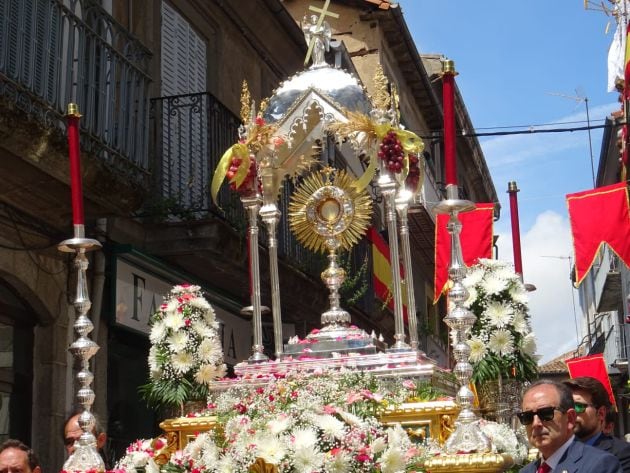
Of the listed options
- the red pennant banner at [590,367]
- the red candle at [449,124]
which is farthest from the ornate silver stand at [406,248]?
the red pennant banner at [590,367]

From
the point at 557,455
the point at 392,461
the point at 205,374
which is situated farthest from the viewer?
the point at 205,374

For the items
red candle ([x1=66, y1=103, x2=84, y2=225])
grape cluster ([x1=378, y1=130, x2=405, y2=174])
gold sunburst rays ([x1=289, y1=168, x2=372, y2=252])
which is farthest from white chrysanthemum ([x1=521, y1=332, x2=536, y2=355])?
red candle ([x1=66, y1=103, x2=84, y2=225])

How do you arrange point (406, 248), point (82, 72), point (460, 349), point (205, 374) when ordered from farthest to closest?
point (82, 72) < point (406, 248) < point (205, 374) < point (460, 349)

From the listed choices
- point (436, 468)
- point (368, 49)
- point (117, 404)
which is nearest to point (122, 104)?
point (117, 404)

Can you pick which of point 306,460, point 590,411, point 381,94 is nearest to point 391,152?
point 381,94

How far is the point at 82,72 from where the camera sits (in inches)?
377

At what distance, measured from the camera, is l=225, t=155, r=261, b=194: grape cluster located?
24.5ft

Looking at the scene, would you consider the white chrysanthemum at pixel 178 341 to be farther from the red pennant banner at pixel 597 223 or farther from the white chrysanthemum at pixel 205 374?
the red pennant banner at pixel 597 223

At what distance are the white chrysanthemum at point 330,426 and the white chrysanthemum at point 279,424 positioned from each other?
0.13 m

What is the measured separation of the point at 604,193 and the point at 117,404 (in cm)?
535

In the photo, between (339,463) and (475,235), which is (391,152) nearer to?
(339,463)

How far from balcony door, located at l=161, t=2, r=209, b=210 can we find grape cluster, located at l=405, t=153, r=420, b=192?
12.3 feet

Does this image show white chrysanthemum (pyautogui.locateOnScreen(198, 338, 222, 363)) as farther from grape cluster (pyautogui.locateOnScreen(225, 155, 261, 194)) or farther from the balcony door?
the balcony door

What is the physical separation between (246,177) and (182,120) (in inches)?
183
